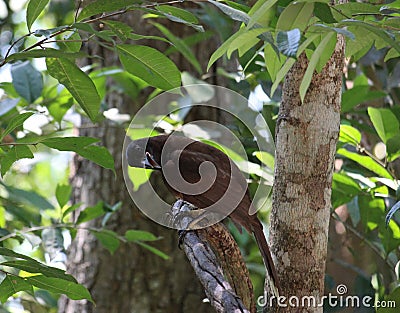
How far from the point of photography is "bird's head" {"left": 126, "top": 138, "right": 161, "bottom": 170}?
6.31 ft

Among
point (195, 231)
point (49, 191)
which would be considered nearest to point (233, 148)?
point (195, 231)

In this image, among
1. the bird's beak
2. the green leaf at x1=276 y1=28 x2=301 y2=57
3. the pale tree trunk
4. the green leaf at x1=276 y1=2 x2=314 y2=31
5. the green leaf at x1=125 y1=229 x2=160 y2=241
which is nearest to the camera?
the green leaf at x1=276 y1=28 x2=301 y2=57

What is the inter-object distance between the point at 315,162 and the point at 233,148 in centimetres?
96

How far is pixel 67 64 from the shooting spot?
117 centimetres

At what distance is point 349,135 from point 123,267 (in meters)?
1.27

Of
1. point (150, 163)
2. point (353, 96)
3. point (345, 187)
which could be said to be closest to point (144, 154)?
point (150, 163)

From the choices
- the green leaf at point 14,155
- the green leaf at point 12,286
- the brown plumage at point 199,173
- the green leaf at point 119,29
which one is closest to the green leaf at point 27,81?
the brown plumage at point 199,173

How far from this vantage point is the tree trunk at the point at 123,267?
2.64 m

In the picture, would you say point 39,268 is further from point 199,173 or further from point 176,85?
point 199,173

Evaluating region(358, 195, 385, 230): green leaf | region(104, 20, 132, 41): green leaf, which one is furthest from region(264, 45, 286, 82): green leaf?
region(358, 195, 385, 230): green leaf

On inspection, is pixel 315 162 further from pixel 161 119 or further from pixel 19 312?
pixel 19 312

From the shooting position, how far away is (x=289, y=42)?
32.2 inches

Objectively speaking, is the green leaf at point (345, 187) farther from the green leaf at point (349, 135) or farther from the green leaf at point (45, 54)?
the green leaf at point (45, 54)

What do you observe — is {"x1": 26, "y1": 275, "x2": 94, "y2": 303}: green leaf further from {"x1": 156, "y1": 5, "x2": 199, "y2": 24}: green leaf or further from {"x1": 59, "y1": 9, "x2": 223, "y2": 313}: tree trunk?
{"x1": 59, "y1": 9, "x2": 223, "y2": 313}: tree trunk
